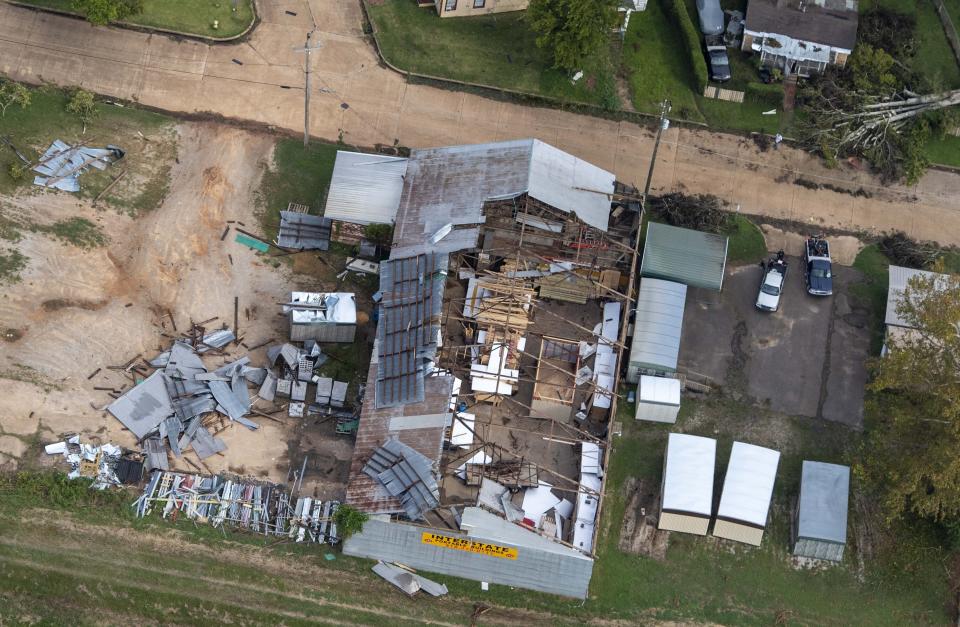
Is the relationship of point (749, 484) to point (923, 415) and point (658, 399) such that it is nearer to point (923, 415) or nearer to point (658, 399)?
point (658, 399)

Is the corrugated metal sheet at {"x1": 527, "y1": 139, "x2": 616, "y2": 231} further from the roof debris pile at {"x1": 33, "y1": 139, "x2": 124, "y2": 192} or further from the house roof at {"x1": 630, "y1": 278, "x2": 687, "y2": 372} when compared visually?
the roof debris pile at {"x1": 33, "y1": 139, "x2": 124, "y2": 192}

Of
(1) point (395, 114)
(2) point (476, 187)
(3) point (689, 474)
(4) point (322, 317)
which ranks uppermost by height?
(1) point (395, 114)

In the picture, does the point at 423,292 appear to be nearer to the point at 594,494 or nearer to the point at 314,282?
the point at 314,282

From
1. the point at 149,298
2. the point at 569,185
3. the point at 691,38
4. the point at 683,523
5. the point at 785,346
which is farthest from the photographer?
the point at 691,38

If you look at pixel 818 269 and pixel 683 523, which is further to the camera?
pixel 818 269

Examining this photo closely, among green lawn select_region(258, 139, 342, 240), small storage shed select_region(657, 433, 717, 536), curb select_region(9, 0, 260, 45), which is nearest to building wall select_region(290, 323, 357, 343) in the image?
green lawn select_region(258, 139, 342, 240)

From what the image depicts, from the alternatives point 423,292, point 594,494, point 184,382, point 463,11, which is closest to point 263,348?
point 184,382

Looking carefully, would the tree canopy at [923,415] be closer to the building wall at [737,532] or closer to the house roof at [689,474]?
the building wall at [737,532]

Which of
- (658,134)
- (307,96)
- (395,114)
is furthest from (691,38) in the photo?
(307,96)
